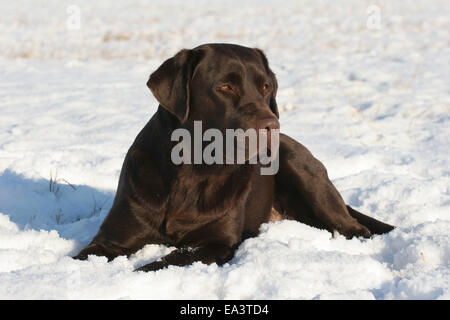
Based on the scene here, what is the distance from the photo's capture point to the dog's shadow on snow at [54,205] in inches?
140

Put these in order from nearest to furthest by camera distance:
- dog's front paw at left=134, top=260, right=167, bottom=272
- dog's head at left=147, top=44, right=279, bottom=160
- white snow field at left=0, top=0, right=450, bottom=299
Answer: white snow field at left=0, top=0, right=450, bottom=299 → dog's front paw at left=134, top=260, right=167, bottom=272 → dog's head at left=147, top=44, right=279, bottom=160

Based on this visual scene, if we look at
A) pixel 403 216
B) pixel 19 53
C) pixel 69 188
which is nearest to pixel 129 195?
pixel 69 188

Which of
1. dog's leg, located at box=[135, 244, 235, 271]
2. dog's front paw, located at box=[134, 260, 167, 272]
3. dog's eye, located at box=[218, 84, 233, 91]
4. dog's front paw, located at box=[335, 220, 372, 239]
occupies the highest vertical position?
dog's eye, located at box=[218, 84, 233, 91]

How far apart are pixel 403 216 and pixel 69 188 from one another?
2.57 metres

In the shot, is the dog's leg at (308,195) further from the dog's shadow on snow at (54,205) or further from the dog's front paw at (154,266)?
the dog's front paw at (154,266)

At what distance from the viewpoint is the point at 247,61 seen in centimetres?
298

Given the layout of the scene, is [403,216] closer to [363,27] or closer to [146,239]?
[146,239]

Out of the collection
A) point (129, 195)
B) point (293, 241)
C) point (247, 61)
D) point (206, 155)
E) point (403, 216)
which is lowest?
point (403, 216)

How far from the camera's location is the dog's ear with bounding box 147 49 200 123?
284cm

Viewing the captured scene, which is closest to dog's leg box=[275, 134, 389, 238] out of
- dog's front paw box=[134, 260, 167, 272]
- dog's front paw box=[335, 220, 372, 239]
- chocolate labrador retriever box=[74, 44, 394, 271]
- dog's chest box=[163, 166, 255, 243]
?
dog's front paw box=[335, 220, 372, 239]

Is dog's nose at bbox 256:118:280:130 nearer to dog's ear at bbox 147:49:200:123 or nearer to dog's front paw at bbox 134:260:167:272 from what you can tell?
dog's ear at bbox 147:49:200:123

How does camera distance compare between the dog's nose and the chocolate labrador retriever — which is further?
the chocolate labrador retriever

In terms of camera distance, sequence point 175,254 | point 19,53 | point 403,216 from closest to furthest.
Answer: point 175,254, point 403,216, point 19,53
